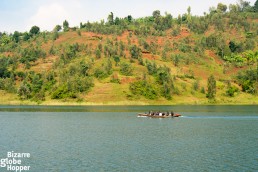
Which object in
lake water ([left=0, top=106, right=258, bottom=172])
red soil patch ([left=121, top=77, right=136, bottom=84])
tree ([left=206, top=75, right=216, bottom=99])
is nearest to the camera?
lake water ([left=0, top=106, right=258, bottom=172])

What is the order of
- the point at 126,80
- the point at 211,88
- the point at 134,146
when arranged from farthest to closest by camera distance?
the point at 126,80 → the point at 211,88 → the point at 134,146

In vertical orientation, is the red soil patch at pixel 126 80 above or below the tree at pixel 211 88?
above

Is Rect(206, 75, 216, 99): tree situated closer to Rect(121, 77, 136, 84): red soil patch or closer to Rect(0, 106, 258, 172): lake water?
Rect(121, 77, 136, 84): red soil patch

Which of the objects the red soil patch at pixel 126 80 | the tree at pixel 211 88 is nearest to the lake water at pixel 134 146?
the tree at pixel 211 88

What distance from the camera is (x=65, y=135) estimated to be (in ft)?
247

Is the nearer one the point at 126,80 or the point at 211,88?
the point at 211,88

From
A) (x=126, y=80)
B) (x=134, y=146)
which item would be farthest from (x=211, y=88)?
(x=134, y=146)

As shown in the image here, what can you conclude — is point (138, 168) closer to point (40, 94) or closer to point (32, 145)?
point (32, 145)

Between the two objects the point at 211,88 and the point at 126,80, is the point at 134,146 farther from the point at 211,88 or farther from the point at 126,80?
the point at 211,88

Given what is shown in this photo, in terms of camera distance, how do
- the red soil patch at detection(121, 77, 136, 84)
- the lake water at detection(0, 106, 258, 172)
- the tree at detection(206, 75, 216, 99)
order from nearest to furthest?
1. the lake water at detection(0, 106, 258, 172)
2. the tree at detection(206, 75, 216, 99)
3. the red soil patch at detection(121, 77, 136, 84)

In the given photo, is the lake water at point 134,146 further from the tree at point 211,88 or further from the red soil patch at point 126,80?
the red soil patch at point 126,80

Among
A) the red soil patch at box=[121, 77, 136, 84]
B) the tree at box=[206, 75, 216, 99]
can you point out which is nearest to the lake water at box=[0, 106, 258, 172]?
the tree at box=[206, 75, 216, 99]

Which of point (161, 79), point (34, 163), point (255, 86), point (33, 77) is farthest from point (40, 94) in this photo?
point (34, 163)

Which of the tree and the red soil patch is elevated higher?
the red soil patch
